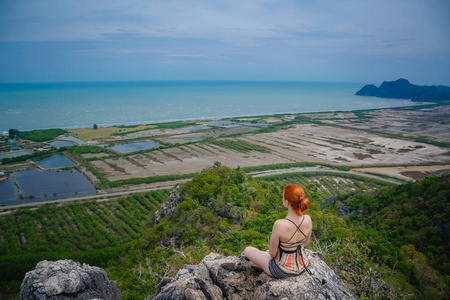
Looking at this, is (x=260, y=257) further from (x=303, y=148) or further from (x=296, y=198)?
(x=303, y=148)

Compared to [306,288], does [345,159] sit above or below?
below

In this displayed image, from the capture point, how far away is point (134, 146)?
7100 centimetres

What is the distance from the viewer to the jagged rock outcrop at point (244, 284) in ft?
16.5

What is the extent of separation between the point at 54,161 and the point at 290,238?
65807mm

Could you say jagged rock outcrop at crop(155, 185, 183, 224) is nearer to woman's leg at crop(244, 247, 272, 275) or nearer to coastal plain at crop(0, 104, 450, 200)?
coastal plain at crop(0, 104, 450, 200)

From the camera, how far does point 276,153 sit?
65.3 m

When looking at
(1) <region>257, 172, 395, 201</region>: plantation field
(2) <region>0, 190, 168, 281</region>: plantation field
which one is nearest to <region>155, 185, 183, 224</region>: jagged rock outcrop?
(2) <region>0, 190, 168, 281</region>: plantation field

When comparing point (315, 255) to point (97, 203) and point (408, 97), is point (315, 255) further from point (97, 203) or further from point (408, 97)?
point (408, 97)

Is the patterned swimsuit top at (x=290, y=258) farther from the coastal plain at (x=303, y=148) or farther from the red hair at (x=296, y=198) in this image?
the coastal plain at (x=303, y=148)

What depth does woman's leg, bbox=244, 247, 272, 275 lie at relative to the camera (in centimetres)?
541

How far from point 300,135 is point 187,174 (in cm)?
4625

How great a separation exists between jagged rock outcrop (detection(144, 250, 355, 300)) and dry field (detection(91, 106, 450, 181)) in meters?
46.8

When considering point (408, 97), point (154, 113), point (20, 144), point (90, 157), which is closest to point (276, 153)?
point (90, 157)

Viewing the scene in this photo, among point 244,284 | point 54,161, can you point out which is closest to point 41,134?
point 54,161
